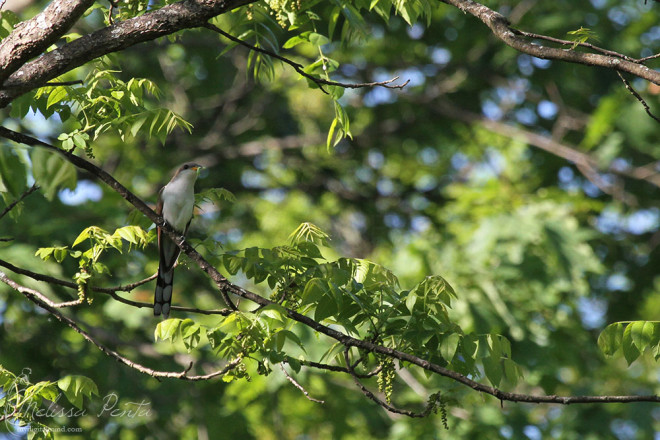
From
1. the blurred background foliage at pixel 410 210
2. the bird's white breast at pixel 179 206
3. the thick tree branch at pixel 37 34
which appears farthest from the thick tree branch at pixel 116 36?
the blurred background foliage at pixel 410 210

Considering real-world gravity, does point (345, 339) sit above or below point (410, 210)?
above

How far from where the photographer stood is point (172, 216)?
5164 mm

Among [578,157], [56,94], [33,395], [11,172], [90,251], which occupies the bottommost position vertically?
[578,157]

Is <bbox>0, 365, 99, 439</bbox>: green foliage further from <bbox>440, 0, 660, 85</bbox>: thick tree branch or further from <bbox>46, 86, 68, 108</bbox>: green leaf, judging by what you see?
<bbox>440, 0, 660, 85</bbox>: thick tree branch

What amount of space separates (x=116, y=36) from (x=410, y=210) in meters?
9.64

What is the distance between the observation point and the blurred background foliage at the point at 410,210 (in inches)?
310

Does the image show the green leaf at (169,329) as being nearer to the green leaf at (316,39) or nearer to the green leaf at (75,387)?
the green leaf at (75,387)

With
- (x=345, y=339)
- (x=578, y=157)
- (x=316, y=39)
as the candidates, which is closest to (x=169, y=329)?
(x=345, y=339)

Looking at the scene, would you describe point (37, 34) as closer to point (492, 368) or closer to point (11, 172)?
point (11, 172)

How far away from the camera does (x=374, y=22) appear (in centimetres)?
1123

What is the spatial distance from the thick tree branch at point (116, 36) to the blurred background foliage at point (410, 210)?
134 inches

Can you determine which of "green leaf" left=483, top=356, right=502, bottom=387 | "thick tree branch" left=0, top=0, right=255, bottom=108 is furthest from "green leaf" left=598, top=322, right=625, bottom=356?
"thick tree branch" left=0, top=0, right=255, bottom=108

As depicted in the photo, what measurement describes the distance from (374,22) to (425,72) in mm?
1359

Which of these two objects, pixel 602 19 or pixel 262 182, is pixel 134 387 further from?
pixel 602 19
